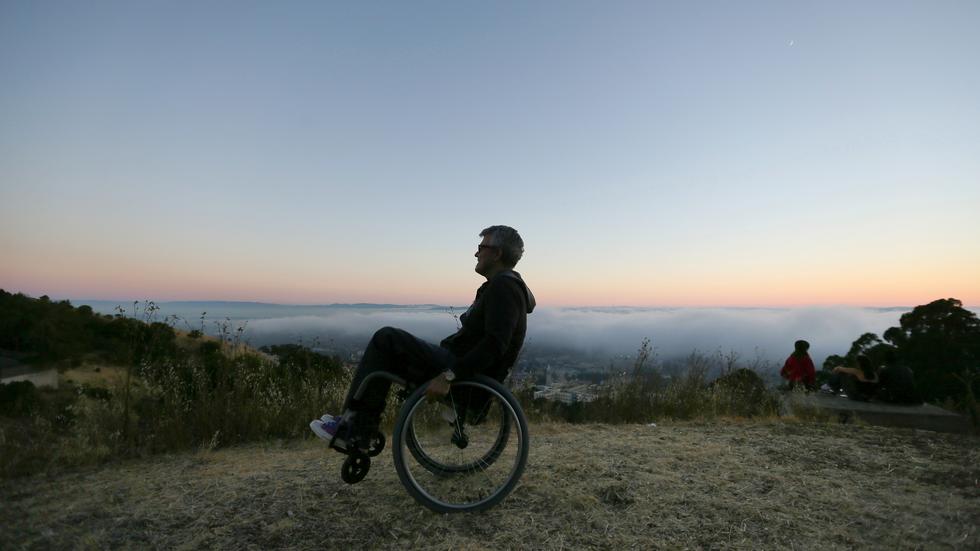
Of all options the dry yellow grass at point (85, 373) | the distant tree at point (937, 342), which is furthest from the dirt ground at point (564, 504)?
the dry yellow grass at point (85, 373)

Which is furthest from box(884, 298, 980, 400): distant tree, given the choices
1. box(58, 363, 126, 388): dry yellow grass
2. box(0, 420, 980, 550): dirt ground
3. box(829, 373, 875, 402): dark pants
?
box(58, 363, 126, 388): dry yellow grass

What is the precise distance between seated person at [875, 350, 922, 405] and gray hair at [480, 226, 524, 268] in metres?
7.07

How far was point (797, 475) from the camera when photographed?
3.82 m

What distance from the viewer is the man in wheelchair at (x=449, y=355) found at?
9.75 ft

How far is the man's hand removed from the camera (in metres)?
2.92

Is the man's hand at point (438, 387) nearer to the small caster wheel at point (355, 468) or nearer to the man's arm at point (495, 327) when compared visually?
the man's arm at point (495, 327)

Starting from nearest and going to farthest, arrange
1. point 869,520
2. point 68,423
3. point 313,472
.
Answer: point 869,520, point 313,472, point 68,423

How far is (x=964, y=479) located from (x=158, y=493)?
225 inches

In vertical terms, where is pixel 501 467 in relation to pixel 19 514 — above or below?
above

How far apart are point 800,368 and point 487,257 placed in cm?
892

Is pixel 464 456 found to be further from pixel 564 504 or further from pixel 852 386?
pixel 852 386

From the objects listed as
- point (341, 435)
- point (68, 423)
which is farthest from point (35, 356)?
point (341, 435)

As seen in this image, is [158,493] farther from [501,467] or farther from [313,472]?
[501,467]

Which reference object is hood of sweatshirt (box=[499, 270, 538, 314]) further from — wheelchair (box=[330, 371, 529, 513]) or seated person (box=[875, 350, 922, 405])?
seated person (box=[875, 350, 922, 405])
